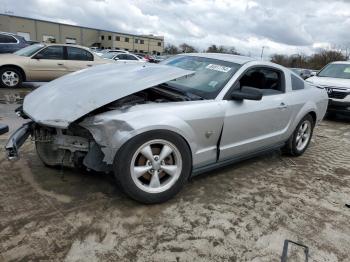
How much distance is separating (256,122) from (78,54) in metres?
8.23

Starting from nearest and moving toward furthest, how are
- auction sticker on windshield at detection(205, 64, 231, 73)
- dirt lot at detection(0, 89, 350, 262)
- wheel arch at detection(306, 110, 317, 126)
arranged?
dirt lot at detection(0, 89, 350, 262) < auction sticker on windshield at detection(205, 64, 231, 73) < wheel arch at detection(306, 110, 317, 126)

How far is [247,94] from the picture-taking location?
379 cm

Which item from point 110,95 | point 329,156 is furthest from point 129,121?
point 329,156

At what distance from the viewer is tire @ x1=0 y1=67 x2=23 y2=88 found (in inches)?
385

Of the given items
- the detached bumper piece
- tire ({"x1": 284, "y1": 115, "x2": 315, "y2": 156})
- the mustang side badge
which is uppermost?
the mustang side badge

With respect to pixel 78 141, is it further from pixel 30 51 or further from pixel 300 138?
pixel 30 51

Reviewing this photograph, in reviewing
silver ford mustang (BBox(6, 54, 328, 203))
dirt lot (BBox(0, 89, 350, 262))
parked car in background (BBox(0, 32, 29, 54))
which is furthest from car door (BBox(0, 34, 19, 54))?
silver ford mustang (BBox(6, 54, 328, 203))

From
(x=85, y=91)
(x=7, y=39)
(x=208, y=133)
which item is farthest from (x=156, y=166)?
(x=7, y=39)

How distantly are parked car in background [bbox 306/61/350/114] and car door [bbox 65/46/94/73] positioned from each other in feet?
22.7

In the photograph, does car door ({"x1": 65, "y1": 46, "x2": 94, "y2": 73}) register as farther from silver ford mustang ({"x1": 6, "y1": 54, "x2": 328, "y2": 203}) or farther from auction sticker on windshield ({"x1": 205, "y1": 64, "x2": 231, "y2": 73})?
auction sticker on windshield ({"x1": 205, "y1": 64, "x2": 231, "y2": 73})

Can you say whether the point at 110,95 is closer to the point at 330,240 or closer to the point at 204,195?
the point at 204,195

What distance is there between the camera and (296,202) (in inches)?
148

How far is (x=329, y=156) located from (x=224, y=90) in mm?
2811

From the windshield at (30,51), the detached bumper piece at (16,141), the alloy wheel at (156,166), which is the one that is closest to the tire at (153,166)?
the alloy wheel at (156,166)
